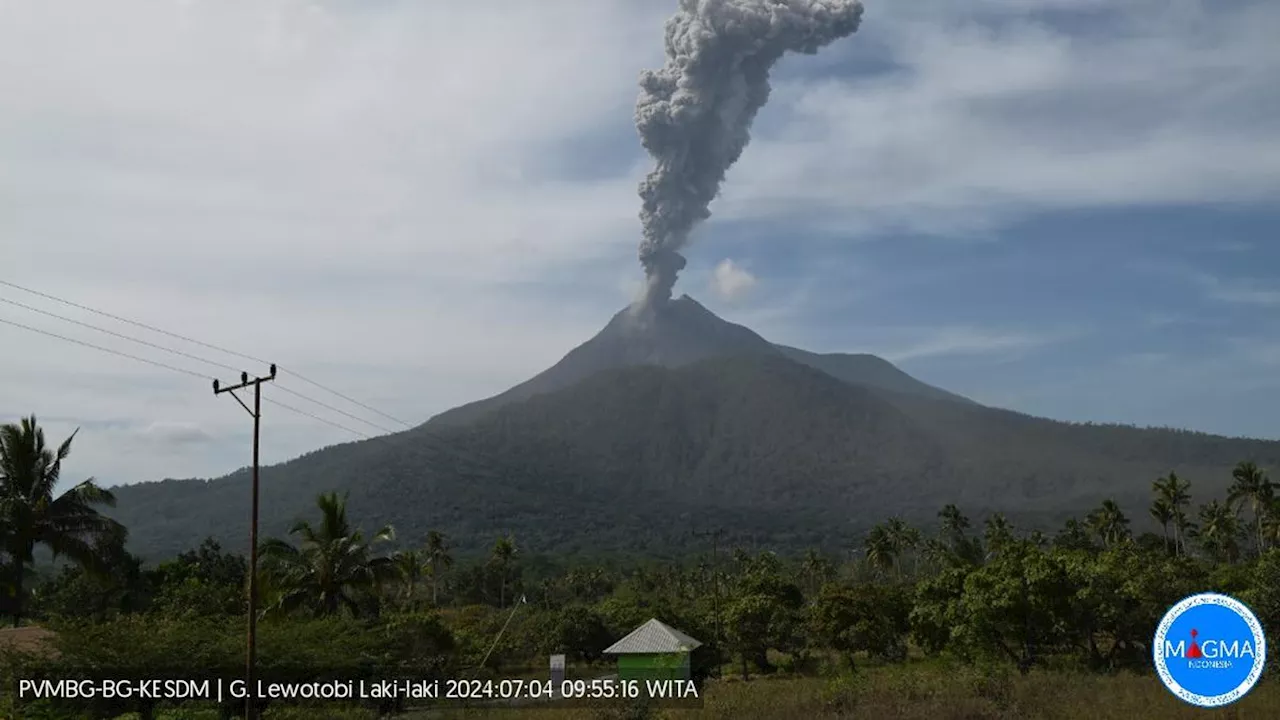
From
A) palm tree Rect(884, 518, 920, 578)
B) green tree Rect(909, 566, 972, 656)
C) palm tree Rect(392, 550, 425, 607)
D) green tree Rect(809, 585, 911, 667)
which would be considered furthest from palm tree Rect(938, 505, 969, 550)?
green tree Rect(909, 566, 972, 656)

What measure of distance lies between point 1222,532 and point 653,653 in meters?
54.4

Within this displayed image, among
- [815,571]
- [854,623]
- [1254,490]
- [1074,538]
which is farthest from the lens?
[815,571]

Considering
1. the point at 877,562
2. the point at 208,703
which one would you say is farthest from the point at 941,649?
the point at 877,562

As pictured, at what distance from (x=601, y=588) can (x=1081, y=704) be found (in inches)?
2828

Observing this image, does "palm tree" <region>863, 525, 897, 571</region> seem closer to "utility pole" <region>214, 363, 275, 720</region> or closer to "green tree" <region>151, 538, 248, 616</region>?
"green tree" <region>151, 538, 248, 616</region>

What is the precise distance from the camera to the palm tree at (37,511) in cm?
2833

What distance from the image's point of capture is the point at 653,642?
37000 millimetres

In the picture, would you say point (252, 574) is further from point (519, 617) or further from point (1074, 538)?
Answer: point (1074, 538)

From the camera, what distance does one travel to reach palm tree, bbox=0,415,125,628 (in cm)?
2833

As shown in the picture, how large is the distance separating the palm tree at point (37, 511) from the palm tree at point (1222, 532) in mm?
71188

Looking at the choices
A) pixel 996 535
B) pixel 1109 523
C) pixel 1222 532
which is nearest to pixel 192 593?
pixel 996 535

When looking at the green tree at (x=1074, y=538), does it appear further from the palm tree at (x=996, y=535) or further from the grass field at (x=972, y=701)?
the grass field at (x=972, y=701)

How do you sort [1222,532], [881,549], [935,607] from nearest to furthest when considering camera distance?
[935,607]
[1222,532]
[881,549]

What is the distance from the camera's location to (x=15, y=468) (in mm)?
29016
